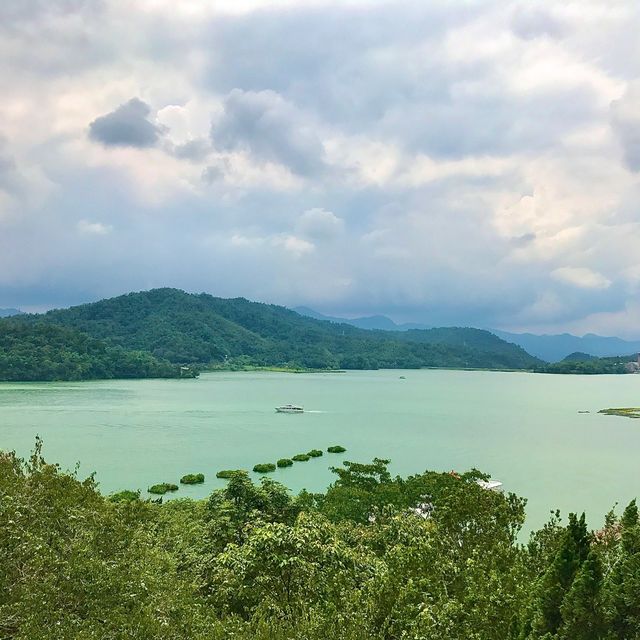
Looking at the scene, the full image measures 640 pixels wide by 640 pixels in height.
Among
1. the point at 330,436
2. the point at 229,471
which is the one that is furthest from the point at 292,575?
the point at 330,436

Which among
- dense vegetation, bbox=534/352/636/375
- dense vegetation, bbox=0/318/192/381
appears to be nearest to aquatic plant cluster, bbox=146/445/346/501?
dense vegetation, bbox=0/318/192/381

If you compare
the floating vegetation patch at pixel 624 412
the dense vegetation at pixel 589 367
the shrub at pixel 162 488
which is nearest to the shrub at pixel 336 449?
the shrub at pixel 162 488

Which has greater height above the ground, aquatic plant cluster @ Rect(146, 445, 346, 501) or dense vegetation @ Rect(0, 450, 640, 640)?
dense vegetation @ Rect(0, 450, 640, 640)

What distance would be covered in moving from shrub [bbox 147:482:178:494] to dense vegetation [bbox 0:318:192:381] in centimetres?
8689

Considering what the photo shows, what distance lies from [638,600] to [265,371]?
164453mm

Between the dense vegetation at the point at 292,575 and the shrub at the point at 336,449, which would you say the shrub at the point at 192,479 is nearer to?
the shrub at the point at 336,449

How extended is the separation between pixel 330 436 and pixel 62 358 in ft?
254

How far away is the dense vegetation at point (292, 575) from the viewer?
8.05m

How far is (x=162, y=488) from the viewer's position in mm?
35188

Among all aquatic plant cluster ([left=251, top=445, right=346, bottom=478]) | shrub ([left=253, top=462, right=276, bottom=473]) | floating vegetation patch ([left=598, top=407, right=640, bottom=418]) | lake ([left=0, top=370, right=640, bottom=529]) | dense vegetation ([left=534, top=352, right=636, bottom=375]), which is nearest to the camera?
lake ([left=0, top=370, right=640, bottom=529])

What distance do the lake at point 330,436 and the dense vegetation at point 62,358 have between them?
13.7 metres

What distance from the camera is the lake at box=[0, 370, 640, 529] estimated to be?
39.5 m

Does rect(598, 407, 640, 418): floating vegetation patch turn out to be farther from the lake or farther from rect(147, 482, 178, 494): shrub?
rect(147, 482, 178, 494): shrub

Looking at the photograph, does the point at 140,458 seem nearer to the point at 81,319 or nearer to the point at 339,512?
the point at 339,512
